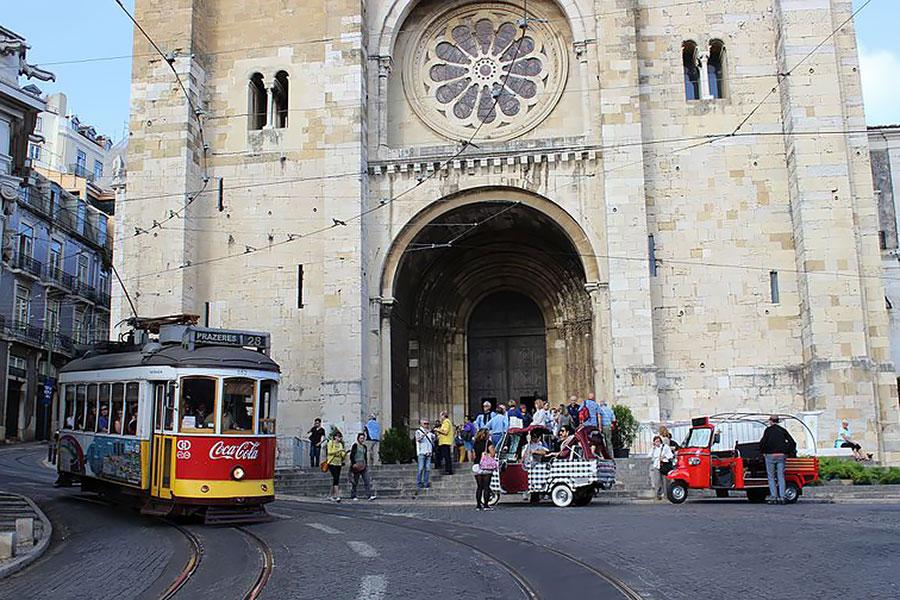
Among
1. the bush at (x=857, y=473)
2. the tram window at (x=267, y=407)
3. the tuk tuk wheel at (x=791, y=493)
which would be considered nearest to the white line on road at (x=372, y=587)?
the tram window at (x=267, y=407)

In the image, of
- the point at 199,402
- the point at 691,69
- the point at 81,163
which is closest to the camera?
the point at 199,402

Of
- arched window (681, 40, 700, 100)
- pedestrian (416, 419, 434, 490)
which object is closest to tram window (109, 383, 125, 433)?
pedestrian (416, 419, 434, 490)

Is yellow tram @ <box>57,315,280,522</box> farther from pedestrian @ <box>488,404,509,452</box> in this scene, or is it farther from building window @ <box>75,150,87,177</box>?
building window @ <box>75,150,87,177</box>

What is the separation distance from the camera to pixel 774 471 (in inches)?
566

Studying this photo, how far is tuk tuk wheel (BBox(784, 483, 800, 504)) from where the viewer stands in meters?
14.4

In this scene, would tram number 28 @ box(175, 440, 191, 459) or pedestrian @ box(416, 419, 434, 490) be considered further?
pedestrian @ box(416, 419, 434, 490)

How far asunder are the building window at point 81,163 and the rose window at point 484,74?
29.4 metres

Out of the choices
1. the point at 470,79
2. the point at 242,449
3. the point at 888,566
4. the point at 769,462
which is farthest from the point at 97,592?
the point at 470,79

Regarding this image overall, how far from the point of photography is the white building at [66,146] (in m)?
46.2

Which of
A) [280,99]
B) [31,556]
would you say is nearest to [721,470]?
[31,556]

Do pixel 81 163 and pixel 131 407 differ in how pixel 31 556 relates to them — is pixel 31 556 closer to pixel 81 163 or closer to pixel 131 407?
pixel 131 407

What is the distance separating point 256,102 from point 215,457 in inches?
563

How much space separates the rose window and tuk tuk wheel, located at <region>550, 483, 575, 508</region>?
11476 mm

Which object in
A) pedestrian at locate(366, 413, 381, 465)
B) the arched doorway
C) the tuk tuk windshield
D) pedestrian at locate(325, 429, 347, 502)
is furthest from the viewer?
the arched doorway
